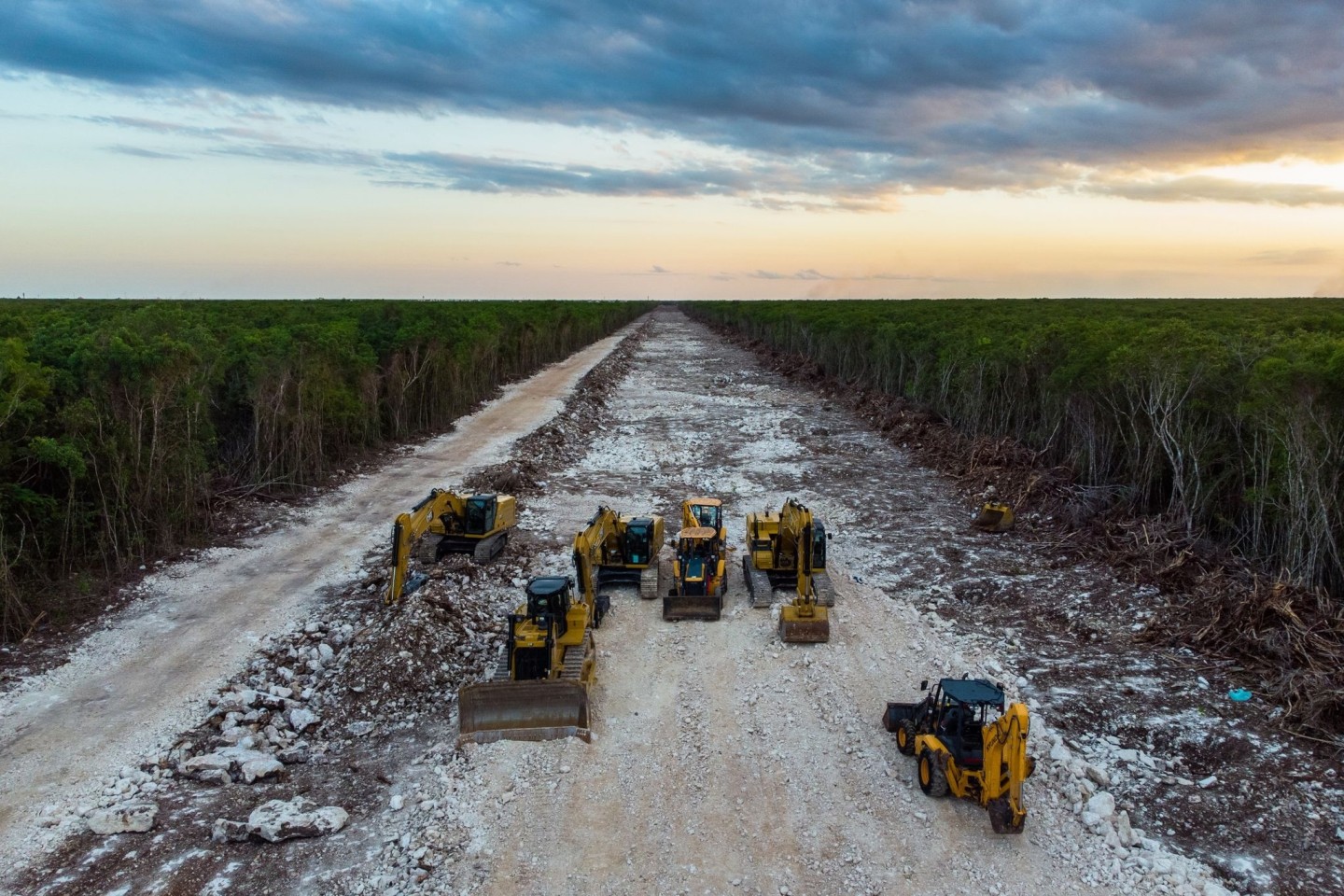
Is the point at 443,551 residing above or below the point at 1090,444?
below

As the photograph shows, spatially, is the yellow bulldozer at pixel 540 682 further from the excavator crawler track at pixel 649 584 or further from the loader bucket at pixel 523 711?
the excavator crawler track at pixel 649 584

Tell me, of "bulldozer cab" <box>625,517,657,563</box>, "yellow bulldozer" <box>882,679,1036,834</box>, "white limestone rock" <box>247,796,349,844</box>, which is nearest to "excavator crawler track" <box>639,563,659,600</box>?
"bulldozer cab" <box>625,517,657,563</box>

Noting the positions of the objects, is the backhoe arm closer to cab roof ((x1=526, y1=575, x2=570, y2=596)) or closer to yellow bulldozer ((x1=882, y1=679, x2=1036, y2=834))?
yellow bulldozer ((x1=882, y1=679, x2=1036, y2=834))

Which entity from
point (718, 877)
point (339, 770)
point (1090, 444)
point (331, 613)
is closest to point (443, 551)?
point (331, 613)

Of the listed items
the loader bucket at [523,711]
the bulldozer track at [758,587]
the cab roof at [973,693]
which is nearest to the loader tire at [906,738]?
the cab roof at [973,693]

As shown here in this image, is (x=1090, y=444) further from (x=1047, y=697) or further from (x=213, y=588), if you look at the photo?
(x=213, y=588)

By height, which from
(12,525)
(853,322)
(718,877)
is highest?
(853,322)
